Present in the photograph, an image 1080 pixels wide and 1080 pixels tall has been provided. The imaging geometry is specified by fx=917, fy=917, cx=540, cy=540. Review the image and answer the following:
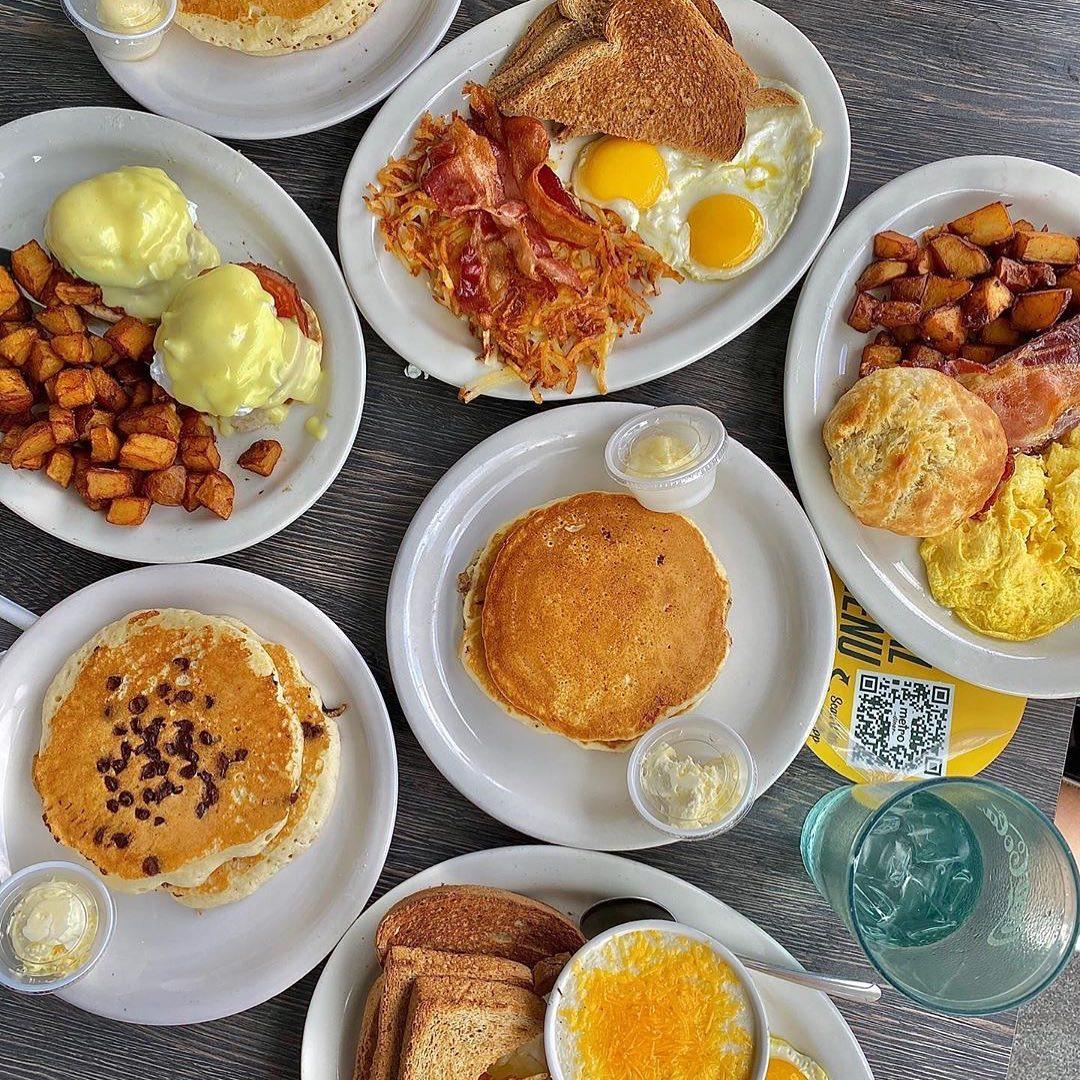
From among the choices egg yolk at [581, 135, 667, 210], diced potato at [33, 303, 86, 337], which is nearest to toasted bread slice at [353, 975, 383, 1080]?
diced potato at [33, 303, 86, 337]

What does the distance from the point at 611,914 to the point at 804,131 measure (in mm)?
2022

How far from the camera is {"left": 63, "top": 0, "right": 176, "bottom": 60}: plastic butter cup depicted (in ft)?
7.23

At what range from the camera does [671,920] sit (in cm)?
215

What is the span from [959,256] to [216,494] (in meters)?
1.96

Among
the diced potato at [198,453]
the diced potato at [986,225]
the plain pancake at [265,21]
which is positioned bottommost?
the diced potato at [198,453]

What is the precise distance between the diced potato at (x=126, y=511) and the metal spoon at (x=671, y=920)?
1493 mm

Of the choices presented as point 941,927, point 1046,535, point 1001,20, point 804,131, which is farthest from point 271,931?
point 1001,20

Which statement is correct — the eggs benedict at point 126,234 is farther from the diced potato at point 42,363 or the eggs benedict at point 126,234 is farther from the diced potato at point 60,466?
the diced potato at point 60,466

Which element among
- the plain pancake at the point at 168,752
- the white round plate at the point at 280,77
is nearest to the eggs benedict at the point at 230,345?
the white round plate at the point at 280,77

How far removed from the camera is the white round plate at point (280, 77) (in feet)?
7.60

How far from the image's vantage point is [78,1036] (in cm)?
237

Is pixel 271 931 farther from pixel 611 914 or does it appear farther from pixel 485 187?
pixel 485 187

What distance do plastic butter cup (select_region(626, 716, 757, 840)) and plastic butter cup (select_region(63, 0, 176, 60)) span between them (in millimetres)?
2086

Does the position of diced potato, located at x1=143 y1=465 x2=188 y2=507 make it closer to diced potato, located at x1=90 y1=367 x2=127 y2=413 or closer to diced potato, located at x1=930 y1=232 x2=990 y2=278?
diced potato, located at x1=90 y1=367 x2=127 y2=413
